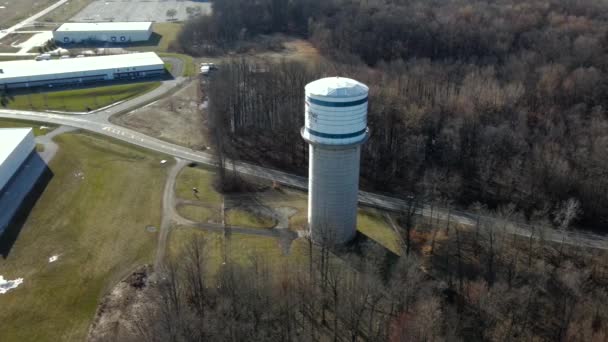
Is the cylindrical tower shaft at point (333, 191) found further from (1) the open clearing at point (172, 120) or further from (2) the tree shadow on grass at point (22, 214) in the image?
(2) the tree shadow on grass at point (22, 214)

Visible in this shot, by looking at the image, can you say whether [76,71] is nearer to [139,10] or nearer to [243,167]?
[243,167]

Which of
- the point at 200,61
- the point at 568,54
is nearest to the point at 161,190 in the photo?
the point at 200,61

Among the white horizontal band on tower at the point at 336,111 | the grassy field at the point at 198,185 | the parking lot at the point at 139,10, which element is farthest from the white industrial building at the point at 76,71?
the white horizontal band on tower at the point at 336,111

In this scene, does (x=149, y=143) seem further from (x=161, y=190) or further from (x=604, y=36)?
(x=604, y=36)

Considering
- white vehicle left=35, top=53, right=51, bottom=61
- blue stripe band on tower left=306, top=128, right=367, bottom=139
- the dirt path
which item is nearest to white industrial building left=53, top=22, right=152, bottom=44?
white vehicle left=35, top=53, right=51, bottom=61

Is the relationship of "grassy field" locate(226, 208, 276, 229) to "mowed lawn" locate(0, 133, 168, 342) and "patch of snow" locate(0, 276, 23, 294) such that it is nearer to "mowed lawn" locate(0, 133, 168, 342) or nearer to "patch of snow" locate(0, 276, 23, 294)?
"mowed lawn" locate(0, 133, 168, 342)

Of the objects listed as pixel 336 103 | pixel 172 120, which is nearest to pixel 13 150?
pixel 172 120
